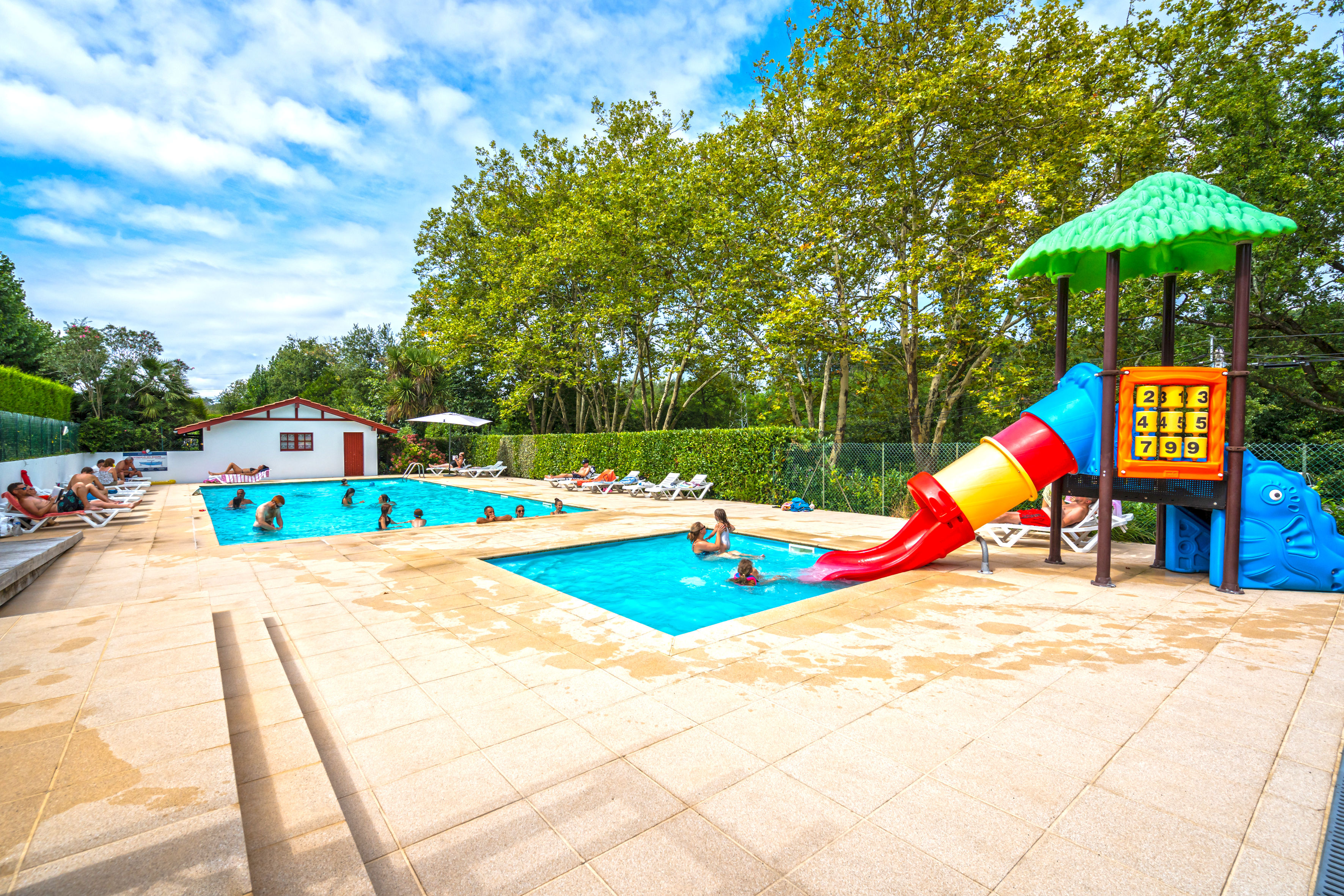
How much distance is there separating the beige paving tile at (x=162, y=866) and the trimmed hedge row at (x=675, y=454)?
1415 centimetres

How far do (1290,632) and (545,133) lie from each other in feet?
92.4

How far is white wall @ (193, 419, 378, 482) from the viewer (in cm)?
2402

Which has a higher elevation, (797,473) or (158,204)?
(158,204)

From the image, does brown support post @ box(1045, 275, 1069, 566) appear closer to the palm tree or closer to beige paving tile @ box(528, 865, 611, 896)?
beige paving tile @ box(528, 865, 611, 896)

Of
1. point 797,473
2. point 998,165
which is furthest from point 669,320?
point 998,165

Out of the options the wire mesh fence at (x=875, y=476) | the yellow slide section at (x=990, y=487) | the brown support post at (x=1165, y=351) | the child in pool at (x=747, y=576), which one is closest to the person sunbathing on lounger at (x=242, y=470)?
the wire mesh fence at (x=875, y=476)

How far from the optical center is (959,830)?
2322 millimetres

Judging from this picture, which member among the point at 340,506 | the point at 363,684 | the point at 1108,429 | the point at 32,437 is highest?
the point at 1108,429

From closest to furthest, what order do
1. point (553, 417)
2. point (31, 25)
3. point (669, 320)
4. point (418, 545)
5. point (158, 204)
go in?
point (31, 25) < point (418, 545) < point (158, 204) < point (669, 320) < point (553, 417)

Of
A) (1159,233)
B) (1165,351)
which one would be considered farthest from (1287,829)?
(1165,351)

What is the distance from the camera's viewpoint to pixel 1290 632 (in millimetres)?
4789

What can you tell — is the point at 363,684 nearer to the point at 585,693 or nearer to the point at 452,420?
the point at 585,693

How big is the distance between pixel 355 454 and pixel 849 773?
95.1 feet

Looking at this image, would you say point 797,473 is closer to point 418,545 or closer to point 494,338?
point 418,545
